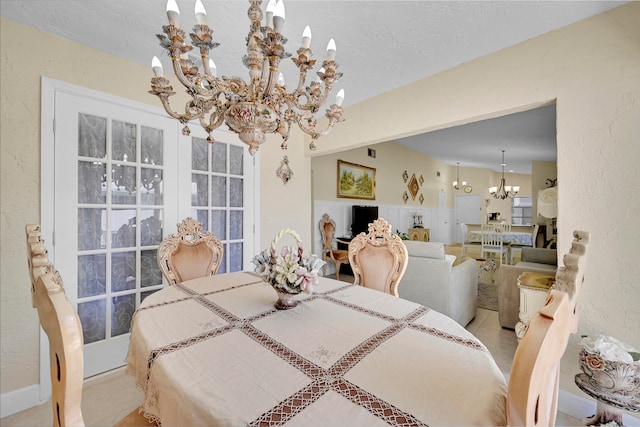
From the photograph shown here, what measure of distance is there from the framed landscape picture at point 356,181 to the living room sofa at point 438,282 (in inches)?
96.0

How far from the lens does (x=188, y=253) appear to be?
201 cm

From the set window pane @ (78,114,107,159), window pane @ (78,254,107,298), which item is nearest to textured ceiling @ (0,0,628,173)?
window pane @ (78,114,107,159)

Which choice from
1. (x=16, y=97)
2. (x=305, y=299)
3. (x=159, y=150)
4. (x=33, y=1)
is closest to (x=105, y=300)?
(x=159, y=150)

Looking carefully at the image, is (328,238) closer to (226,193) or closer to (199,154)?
(226,193)

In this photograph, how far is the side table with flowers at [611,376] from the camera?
128 centimetres

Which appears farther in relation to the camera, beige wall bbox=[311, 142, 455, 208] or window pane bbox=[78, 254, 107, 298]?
beige wall bbox=[311, 142, 455, 208]

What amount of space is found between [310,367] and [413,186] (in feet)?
23.0

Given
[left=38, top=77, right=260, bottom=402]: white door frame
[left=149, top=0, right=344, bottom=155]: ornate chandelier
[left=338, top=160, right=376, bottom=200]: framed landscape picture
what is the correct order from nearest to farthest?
[left=149, top=0, right=344, bottom=155]: ornate chandelier, [left=38, top=77, right=260, bottom=402]: white door frame, [left=338, top=160, right=376, bottom=200]: framed landscape picture

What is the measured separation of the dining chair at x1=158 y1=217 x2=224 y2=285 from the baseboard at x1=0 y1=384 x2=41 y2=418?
113 centimetres

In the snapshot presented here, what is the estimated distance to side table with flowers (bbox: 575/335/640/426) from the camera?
A: 128cm

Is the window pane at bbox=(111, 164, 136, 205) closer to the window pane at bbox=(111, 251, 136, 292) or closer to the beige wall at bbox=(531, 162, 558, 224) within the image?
the window pane at bbox=(111, 251, 136, 292)

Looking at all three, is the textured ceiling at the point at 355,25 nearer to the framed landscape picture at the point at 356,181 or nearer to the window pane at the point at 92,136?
the window pane at the point at 92,136

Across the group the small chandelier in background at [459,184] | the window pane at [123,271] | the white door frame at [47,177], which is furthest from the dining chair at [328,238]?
the small chandelier in background at [459,184]

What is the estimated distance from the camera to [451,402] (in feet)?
2.22
